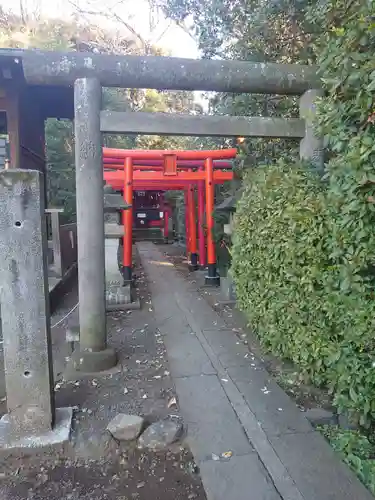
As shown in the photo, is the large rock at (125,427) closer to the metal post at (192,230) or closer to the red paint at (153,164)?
the red paint at (153,164)

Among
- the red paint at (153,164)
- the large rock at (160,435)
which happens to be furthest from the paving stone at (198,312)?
the red paint at (153,164)

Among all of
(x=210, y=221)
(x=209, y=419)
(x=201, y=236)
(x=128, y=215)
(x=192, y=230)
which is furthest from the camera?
(x=192, y=230)

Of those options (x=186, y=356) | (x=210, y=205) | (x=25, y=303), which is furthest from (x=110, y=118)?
(x=210, y=205)

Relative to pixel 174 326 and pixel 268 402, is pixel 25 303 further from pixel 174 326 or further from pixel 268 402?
pixel 174 326

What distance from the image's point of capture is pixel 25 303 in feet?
8.06

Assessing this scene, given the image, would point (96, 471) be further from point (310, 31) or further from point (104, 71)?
point (310, 31)

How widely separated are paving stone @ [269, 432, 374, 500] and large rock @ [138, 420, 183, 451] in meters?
0.64

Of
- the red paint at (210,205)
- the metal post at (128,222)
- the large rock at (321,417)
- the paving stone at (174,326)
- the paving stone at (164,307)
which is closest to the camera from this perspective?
the large rock at (321,417)

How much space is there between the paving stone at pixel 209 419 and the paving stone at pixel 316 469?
244 mm

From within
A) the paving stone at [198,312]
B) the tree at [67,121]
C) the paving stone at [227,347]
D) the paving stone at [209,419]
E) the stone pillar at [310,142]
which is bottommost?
the paving stone at [209,419]

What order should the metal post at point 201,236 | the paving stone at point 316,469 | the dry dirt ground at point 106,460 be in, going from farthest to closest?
the metal post at point 201,236
the dry dirt ground at point 106,460
the paving stone at point 316,469

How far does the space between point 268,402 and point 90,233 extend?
2174mm

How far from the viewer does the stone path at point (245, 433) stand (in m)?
2.03

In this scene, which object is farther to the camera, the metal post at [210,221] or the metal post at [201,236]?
the metal post at [201,236]
